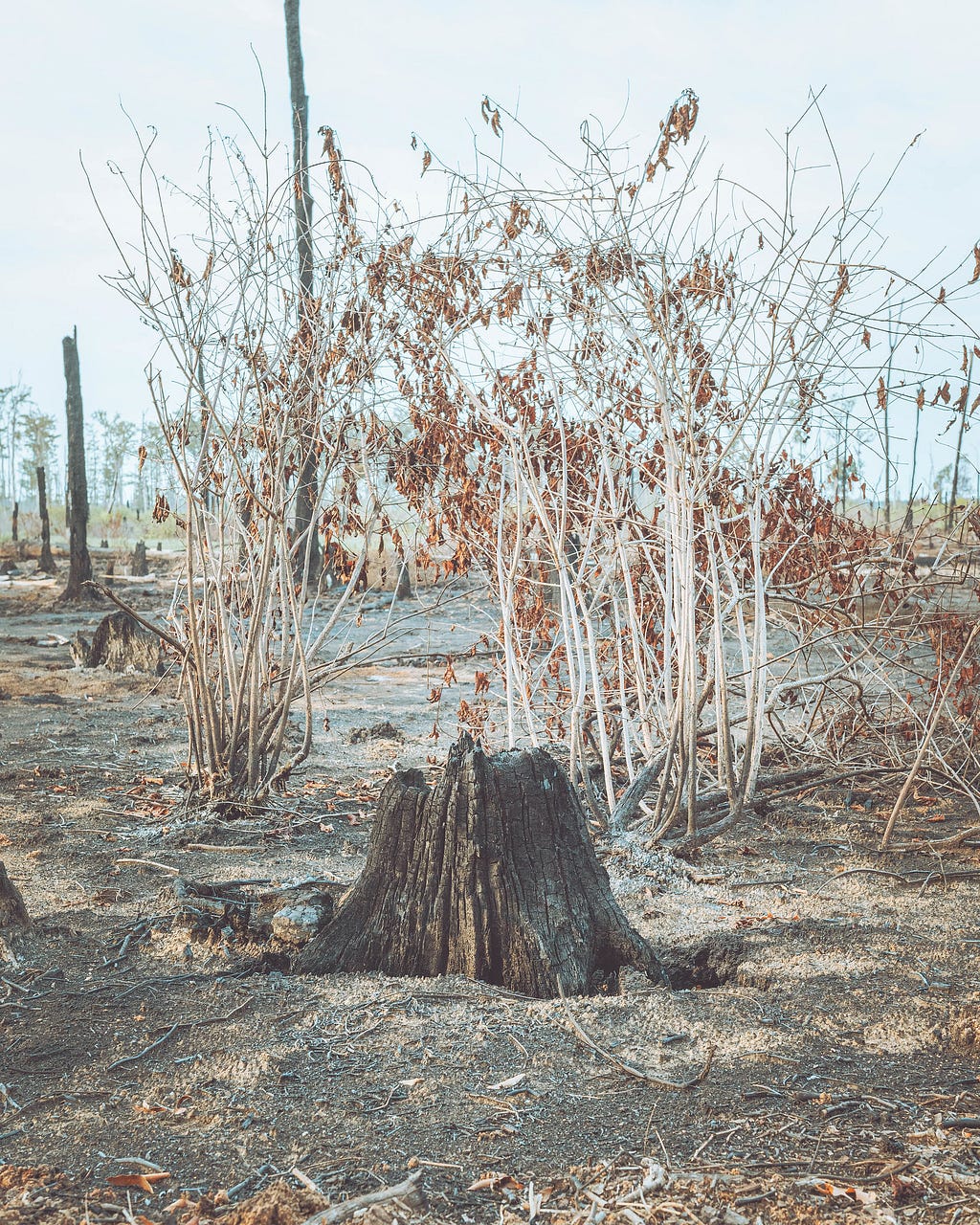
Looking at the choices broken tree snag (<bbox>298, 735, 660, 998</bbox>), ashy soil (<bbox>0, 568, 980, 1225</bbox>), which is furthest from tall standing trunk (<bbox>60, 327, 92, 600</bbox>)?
broken tree snag (<bbox>298, 735, 660, 998</bbox>)

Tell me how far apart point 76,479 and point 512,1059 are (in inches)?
599

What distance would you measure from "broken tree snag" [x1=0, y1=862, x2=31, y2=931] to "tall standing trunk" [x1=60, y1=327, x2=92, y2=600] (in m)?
12.5

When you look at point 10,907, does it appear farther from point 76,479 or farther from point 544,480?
point 76,479

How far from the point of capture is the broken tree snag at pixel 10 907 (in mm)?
3318

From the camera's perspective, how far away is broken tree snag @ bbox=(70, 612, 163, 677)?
9562 mm

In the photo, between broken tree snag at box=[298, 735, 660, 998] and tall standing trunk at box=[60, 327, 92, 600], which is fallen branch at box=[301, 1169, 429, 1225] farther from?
tall standing trunk at box=[60, 327, 92, 600]

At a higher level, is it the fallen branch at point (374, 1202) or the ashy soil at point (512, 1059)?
the fallen branch at point (374, 1202)

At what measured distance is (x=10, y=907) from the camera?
335 centimetres

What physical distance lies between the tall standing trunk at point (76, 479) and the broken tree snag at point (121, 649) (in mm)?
5720

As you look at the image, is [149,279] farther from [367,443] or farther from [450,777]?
[450,777]

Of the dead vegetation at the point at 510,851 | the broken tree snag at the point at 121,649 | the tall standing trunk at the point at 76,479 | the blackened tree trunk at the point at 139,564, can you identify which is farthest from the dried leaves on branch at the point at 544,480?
the blackened tree trunk at the point at 139,564

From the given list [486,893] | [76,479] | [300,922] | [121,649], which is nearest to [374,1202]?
[486,893]

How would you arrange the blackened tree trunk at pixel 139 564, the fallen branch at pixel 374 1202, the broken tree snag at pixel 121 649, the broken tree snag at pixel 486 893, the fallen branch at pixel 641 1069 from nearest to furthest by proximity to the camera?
1. the fallen branch at pixel 374 1202
2. the fallen branch at pixel 641 1069
3. the broken tree snag at pixel 486 893
4. the broken tree snag at pixel 121 649
5. the blackened tree trunk at pixel 139 564

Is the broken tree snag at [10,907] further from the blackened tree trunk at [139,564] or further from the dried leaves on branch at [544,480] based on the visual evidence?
the blackened tree trunk at [139,564]
